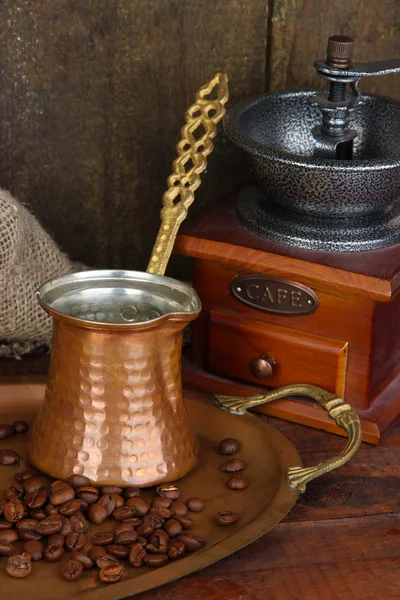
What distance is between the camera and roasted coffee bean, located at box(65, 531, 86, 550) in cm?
109

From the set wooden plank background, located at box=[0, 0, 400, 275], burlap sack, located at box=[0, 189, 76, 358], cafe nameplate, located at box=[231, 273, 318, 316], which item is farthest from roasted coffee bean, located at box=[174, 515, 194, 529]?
wooden plank background, located at box=[0, 0, 400, 275]

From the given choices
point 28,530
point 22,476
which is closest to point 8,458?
point 22,476

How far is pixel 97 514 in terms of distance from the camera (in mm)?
1134

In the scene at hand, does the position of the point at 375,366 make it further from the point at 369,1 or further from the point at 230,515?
the point at 369,1

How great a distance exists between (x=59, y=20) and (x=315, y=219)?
51cm

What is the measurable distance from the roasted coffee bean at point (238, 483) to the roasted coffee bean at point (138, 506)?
111mm

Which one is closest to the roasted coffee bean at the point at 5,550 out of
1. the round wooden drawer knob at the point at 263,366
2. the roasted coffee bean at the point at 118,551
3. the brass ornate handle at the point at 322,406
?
the roasted coffee bean at the point at 118,551

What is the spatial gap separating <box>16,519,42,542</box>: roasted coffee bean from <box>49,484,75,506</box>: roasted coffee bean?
34 millimetres

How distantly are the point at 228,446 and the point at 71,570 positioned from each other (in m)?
0.29

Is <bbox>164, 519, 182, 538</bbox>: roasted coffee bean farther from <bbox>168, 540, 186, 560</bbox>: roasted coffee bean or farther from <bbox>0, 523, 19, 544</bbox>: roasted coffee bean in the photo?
<bbox>0, 523, 19, 544</bbox>: roasted coffee bean

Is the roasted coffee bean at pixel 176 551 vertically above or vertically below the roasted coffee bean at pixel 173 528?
above

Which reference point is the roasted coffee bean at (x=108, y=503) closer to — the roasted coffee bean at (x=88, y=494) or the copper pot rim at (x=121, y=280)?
the roasted coffee bean at (x=88, y=494)

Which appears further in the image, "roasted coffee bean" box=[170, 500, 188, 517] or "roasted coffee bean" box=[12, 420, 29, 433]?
"roasted coffee bean" box=[12, 420, 29, 433]

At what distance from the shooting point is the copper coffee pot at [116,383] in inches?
45.4
